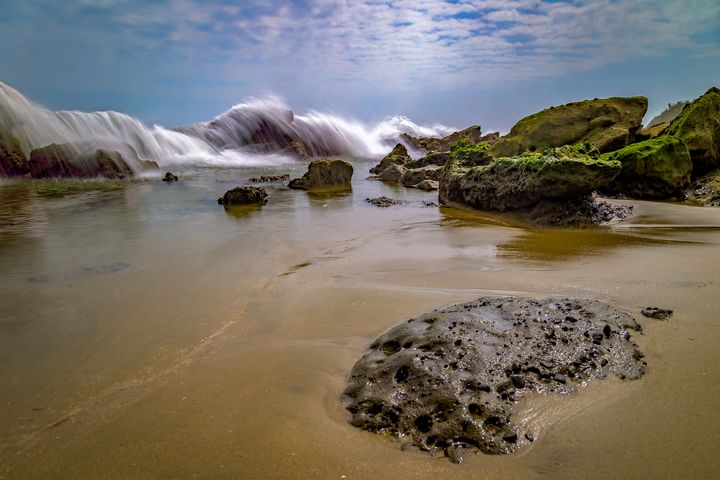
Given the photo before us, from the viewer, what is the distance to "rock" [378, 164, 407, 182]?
60.7ft

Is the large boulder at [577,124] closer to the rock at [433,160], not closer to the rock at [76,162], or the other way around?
the rock at [433,160]

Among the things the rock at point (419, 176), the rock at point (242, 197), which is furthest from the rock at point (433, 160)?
the rock at point (242, 197)

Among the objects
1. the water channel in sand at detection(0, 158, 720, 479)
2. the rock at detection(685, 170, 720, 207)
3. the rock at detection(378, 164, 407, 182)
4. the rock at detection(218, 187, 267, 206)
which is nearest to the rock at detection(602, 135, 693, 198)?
the rock at detection(685, 170, 720, 207)

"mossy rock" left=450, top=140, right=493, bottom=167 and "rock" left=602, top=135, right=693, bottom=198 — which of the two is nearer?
"rock" left=602, top=135, right=693, bottom=198

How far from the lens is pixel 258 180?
1709 centimetres

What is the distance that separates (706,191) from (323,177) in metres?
10.7

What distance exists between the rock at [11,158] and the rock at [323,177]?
35.9ft

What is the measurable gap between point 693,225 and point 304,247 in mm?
5732

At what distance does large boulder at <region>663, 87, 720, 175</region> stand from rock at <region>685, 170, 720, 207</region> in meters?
0.40

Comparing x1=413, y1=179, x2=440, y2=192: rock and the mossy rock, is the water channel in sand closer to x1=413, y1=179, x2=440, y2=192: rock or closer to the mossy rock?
the mossy rock

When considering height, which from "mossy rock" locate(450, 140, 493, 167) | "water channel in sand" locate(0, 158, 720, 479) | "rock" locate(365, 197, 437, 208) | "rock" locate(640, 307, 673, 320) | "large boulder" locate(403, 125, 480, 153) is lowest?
"water channel in sand" locate(0, 158, 720, 479)

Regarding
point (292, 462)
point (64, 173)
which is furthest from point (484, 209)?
point (64, 173)

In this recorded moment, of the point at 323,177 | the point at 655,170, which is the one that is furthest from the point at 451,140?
the point at 655,170

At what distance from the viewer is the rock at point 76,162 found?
17156 millimetres
